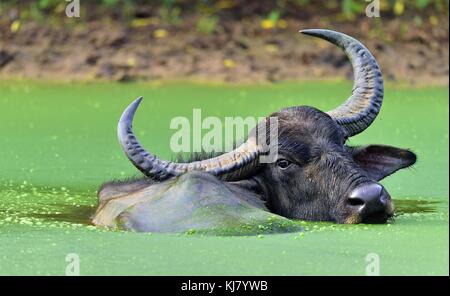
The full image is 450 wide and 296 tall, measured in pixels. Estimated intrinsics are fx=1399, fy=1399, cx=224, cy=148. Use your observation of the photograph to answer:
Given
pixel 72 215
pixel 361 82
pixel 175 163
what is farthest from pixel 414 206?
pixel 72 215

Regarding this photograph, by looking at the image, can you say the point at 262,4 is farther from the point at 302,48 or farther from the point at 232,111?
the point at 232,111

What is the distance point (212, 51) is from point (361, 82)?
9.12 meters

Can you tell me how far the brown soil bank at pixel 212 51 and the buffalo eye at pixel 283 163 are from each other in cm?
926

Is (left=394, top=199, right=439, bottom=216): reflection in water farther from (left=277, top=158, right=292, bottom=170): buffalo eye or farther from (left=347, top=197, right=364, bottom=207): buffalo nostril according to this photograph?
(left=277, top=158, right=292, bottom=170): buffalo eye

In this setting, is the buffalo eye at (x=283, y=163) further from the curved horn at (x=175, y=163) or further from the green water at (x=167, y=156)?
the green water at (x=167, y=156)

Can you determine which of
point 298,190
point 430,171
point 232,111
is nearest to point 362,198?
point 298,190

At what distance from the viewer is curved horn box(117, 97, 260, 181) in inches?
407

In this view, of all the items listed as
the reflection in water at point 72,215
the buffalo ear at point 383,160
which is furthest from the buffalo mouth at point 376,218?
the reflection in water at point 72,215

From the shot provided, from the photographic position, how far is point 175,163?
10.5 m

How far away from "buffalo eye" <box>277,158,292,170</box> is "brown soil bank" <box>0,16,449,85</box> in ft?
30.4

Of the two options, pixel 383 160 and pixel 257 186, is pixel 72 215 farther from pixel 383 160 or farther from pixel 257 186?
pixel 383 160

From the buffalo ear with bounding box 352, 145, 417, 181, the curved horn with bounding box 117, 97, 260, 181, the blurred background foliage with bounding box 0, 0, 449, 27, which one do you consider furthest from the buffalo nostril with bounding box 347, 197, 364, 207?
the blurred background foliage with bounding box 0, 0, 449, 27

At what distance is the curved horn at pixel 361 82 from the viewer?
11531 millimetres

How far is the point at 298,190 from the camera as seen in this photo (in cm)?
1061
